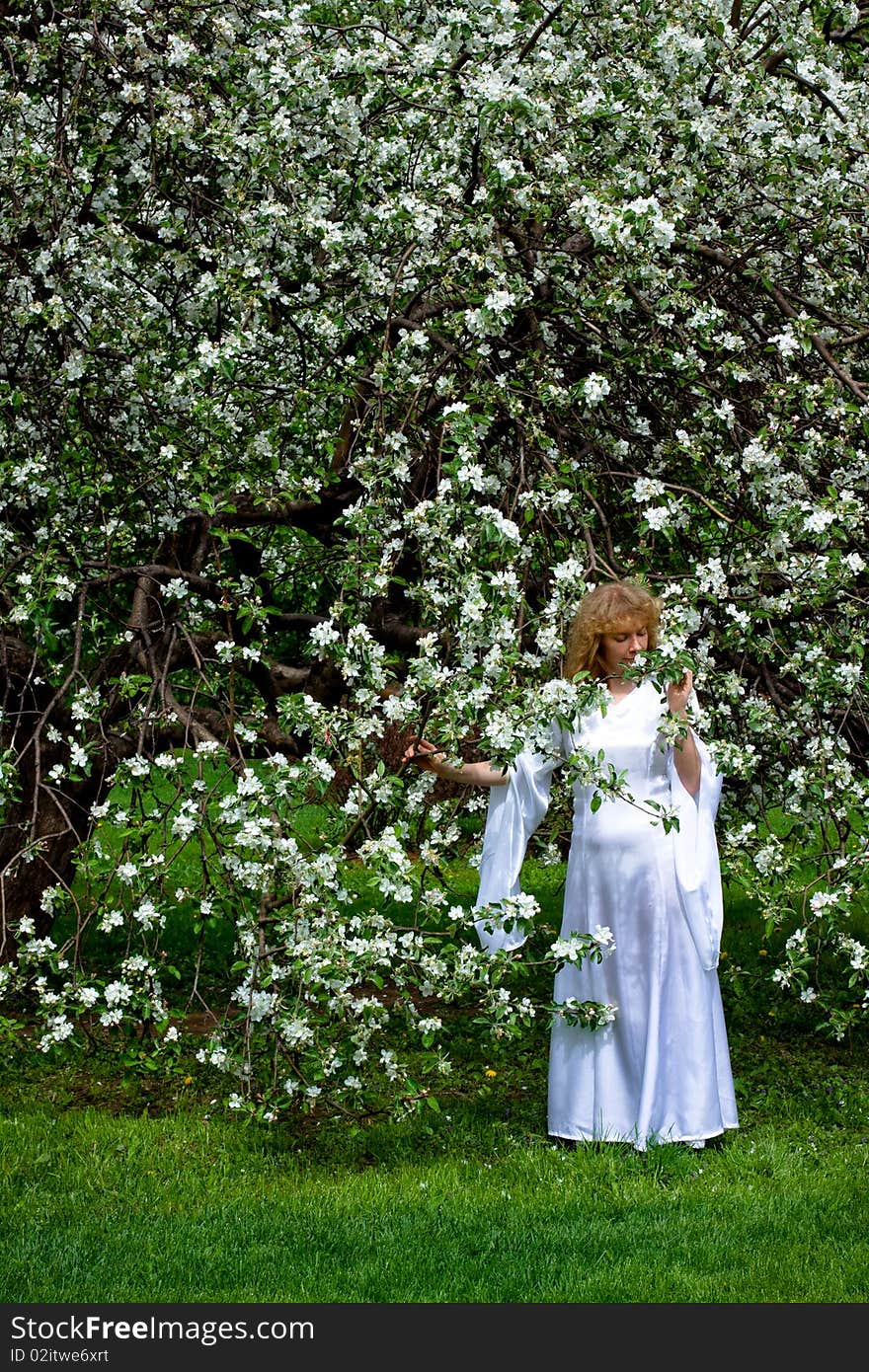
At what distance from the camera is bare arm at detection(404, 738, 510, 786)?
4484mm

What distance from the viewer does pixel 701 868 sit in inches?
199

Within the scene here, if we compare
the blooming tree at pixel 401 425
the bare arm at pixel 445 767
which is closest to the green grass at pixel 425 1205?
the blooming tree at pixel 401 425

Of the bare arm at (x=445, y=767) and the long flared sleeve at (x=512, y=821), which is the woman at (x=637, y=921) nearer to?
the long flared sleeve at (x=512, y=821)

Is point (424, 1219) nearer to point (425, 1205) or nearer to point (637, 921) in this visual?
point (425, 1205)

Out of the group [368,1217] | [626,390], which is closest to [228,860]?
[368,1217]

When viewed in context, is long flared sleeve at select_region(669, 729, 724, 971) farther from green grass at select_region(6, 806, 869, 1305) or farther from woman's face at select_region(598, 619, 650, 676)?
green grass at select_region(6, 806, 869, 1305)

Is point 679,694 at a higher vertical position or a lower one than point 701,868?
higher

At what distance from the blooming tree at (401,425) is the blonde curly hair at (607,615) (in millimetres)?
94

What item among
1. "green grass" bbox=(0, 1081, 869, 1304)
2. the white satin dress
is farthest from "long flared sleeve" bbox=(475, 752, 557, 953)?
"green grass" bbox=(0, 1081, 869, 1304)

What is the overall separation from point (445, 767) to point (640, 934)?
972mm

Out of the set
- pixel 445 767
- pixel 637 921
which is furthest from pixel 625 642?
pixel 637 921

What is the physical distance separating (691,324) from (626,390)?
20.2 inches

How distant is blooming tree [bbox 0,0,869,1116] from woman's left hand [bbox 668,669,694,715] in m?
0.13
